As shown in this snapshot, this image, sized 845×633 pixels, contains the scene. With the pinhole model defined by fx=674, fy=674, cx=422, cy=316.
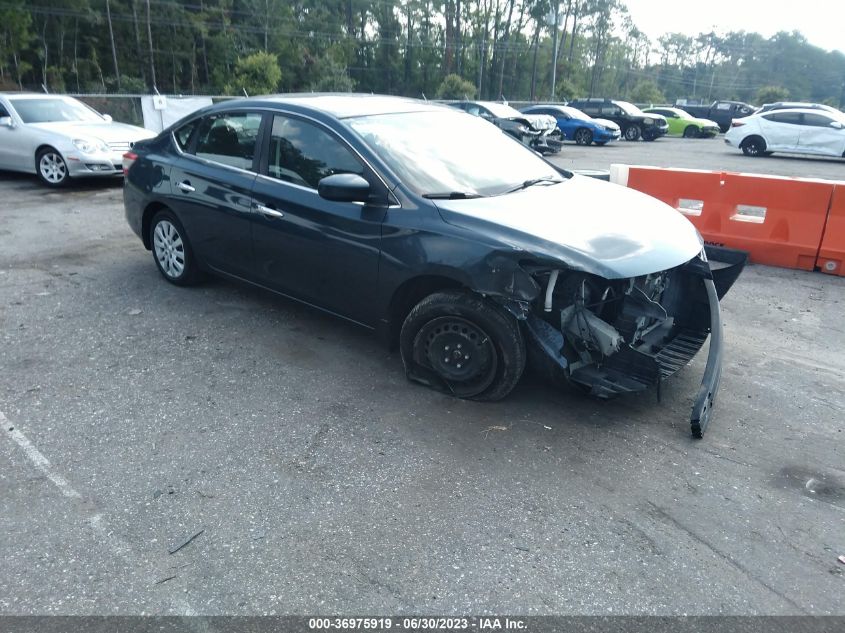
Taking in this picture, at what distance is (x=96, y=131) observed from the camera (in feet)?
36.2

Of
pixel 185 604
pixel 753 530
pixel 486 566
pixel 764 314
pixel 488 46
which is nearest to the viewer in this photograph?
pixel 185 604

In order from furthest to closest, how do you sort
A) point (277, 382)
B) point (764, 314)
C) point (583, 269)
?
point (764, 314)
point (277, 382)
point (583, 269)

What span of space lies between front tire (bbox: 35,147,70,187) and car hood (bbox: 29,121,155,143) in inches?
13.9

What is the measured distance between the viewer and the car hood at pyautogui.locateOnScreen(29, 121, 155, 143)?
10711 millimetres

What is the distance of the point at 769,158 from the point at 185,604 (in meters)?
23.6

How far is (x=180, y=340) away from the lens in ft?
16.4

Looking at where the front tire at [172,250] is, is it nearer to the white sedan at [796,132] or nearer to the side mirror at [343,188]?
the side mirror at [343,188]

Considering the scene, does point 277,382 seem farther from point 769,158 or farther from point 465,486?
point 769,158

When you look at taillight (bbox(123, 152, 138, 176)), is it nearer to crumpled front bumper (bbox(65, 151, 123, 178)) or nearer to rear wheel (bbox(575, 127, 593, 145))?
crumpled front bumper (bbox(65, 151, 123, 178))

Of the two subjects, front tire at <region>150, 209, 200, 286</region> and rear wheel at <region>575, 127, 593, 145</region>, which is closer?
front tire at <region>150, 209, 200, 286</region>

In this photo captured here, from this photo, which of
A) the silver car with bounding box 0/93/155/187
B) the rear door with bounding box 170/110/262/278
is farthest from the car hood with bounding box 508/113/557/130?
the rear door with bounding box 170/110/262/278

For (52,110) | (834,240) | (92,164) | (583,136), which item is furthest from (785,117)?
(52,110)

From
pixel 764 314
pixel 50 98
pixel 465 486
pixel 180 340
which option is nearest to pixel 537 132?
pixel 50 98

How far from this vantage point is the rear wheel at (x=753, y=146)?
21.8m
